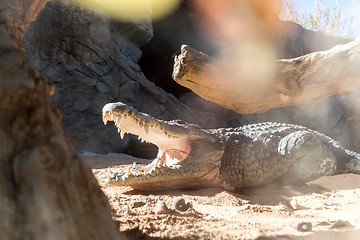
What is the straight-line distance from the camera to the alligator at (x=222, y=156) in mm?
2875

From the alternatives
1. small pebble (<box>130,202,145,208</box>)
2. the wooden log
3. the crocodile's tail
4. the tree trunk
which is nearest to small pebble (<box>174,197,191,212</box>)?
small pebble (<box>130,202,145,208</box>)

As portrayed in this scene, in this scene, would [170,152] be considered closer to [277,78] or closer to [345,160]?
[277,78]

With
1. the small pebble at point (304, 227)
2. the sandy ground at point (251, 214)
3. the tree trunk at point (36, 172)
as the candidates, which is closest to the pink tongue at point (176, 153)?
the sandy ground at point (251, 214)

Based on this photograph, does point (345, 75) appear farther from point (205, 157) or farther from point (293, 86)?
point (205, 157)

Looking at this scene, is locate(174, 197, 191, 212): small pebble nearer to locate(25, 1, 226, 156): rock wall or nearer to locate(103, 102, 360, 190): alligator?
locate(103, 102, 360, 190): alligator

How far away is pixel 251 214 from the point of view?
203cm

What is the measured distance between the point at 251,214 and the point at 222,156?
1.37 m

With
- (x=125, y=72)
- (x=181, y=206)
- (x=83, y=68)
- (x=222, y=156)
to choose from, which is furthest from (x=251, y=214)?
(x=125, y=72)

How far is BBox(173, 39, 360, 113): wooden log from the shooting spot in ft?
9.36

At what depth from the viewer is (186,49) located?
298 centimetres

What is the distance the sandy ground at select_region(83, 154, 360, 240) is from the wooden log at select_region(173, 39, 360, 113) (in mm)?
1121

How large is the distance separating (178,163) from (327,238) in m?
1.87

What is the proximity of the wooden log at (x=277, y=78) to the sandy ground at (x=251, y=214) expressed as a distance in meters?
1.12

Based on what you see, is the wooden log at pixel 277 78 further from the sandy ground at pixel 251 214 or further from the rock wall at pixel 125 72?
the rock wall at pixel 125 72
